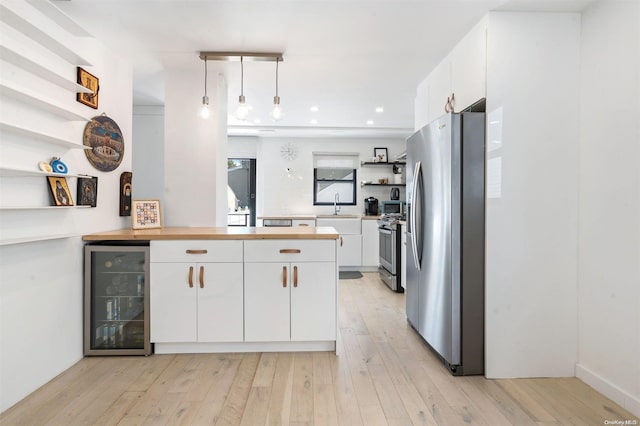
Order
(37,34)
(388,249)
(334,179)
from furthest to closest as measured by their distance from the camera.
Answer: (334,179) < (388,249) < (37,34)

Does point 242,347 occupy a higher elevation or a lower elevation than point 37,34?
lower

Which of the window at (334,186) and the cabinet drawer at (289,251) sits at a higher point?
the window at (334,186)

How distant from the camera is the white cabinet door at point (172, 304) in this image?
252 cm

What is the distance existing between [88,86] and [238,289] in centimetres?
181

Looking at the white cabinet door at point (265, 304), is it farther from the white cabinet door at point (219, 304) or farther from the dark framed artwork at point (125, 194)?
the dark framed artwork at point (125, 194)

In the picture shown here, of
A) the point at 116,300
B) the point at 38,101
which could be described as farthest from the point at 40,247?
the point at 38,101

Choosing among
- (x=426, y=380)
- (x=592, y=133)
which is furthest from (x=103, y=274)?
(x=592, y=133)

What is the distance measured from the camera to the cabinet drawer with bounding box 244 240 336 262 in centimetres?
257

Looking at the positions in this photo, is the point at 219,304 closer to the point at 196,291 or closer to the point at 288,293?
the point at 196,291

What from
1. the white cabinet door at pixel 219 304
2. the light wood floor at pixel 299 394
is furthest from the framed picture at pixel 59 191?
the light wood floor at pixel 299 394

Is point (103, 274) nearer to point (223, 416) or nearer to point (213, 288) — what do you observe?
point (213, 288)

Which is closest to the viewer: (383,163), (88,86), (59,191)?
(59,191)

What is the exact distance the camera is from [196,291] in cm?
253

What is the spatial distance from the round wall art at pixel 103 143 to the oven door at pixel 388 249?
3269mm
